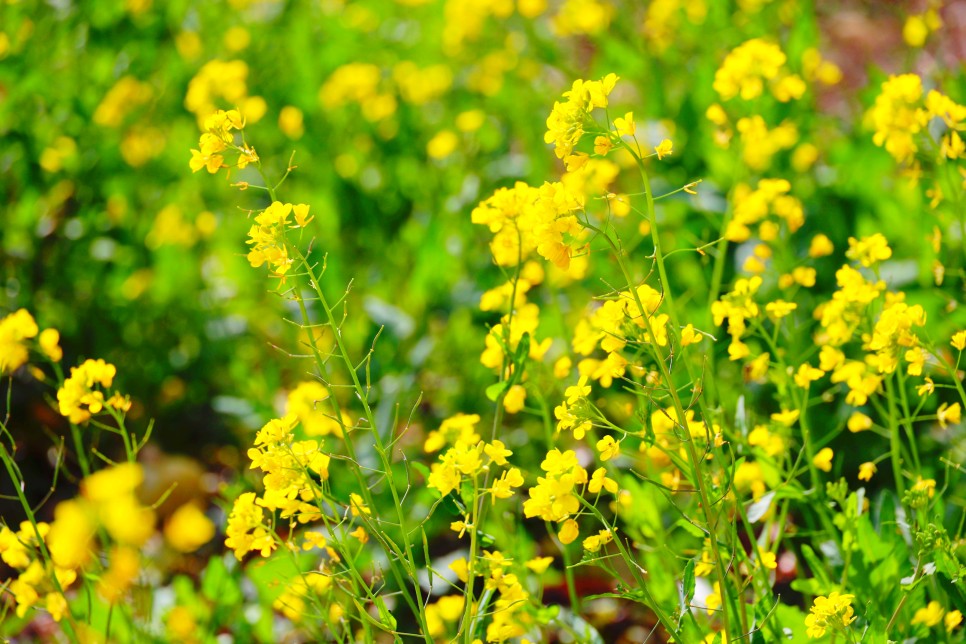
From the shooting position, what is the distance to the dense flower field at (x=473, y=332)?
124 centimetres

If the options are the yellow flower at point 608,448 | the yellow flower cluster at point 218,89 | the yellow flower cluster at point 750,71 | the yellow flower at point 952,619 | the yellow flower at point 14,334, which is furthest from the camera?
the yellow flower cluster at point 218,89

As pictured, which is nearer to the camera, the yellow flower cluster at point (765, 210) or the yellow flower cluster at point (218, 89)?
the yellow flower cluster at point (765, 210)

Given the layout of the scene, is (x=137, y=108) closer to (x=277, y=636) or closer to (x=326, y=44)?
(x=326, y=44)

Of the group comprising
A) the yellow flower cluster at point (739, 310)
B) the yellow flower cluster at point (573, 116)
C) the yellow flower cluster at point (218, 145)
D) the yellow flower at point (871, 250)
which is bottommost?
the yellow flower cluster at point (739, 310)

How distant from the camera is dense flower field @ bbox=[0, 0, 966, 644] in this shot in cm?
124

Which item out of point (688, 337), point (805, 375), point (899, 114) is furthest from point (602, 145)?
point (899, 114)

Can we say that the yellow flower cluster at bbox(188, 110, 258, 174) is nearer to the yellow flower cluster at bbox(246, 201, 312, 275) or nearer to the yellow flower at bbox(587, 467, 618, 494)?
the yellow flower cluster at bbox(246, 201, 312, 275)

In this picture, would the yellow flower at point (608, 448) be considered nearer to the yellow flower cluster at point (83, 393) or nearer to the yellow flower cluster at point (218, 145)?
the yellow flower cluster at point (218, 145)

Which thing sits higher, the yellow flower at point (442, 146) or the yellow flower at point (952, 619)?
the yellow flower at point (952, 619)

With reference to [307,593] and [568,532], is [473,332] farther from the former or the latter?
[568,532]

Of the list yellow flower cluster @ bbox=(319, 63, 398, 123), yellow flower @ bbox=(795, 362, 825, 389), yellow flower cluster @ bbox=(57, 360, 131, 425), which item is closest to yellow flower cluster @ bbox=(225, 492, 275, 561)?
yellow flower cluster @ bbox=(57, 360, 131, 425)

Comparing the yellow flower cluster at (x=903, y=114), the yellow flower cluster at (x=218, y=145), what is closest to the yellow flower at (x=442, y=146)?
the yellow flower cluster at (x=903, y=114)

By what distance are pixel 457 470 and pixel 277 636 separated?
1009 millimetres

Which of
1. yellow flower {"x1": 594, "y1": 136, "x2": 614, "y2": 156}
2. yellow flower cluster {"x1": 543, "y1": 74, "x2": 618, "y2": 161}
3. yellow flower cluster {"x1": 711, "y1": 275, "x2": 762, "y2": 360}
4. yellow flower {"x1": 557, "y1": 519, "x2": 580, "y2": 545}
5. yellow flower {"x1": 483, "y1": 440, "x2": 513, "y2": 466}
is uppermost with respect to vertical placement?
yellow flower cluster {"x1": 543, "y1": 74, "x2": 618, "y2": 161}
